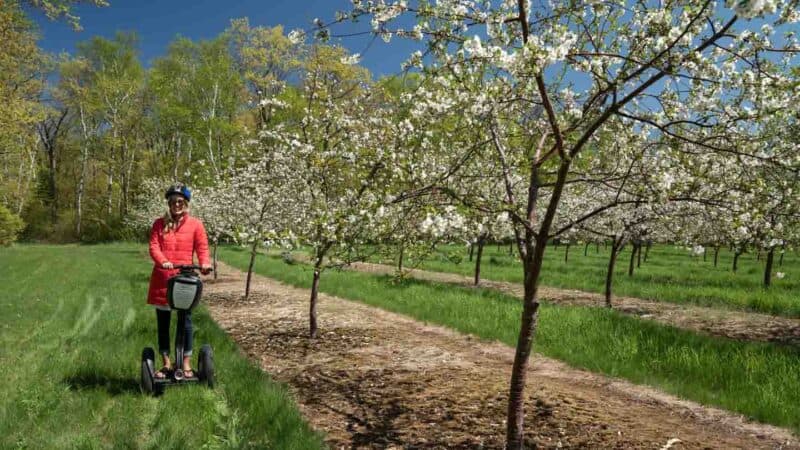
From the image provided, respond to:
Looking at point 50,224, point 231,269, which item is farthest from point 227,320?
point 50,224

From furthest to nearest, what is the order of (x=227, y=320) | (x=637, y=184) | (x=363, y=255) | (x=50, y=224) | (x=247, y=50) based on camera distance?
(x=50, y=224), (x=247, y=50), (x=227, y=320), (x=363, y=255), (x=637, y=184)

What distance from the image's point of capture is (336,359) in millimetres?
7727

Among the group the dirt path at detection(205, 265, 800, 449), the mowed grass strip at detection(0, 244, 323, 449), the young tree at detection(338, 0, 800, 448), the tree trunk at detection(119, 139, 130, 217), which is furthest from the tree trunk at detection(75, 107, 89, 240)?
the young tree at detection(338, 0, 800, 448)

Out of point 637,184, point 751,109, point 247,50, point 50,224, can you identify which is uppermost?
point 247,50

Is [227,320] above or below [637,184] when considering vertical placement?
below

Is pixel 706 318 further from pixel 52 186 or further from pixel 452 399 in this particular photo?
pixel 52 186

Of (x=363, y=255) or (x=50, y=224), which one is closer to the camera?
(x=363, y=255)

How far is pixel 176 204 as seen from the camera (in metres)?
5.50

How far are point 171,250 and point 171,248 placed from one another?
23 mm

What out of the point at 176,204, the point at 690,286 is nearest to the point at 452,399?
the point at 176,204

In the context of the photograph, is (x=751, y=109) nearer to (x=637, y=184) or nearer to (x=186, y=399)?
(x=637, y=184)

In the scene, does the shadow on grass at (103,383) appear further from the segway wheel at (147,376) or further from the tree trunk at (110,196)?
the tree trunk at (110,196)

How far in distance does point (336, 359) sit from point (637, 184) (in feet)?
17.2

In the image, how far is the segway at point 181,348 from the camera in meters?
5.07
